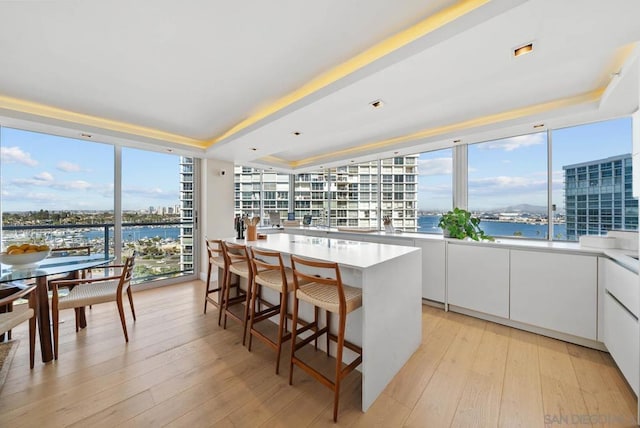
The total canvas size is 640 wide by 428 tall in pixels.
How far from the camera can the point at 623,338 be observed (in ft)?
5.89

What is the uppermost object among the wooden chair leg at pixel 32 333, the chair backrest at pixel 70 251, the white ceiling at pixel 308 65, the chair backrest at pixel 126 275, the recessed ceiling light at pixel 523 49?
the white ceiling at pixel 308 65

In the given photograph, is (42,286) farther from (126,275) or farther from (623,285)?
(623,285)

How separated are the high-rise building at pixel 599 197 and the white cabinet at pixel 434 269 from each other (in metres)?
1.46

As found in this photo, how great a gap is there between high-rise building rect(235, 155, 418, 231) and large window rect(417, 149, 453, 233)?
131 mm

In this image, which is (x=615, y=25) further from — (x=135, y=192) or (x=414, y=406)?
(x=135, y=192)

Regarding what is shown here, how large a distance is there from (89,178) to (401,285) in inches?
182

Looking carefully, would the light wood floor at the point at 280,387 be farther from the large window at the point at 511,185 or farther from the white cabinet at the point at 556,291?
the large window at the point at 511,185

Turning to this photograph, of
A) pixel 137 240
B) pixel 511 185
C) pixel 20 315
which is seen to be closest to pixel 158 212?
pixel 137 240

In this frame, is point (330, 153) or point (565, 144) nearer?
point (565, 144)

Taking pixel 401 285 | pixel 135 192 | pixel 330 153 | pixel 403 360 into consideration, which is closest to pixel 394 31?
pixel 401 285

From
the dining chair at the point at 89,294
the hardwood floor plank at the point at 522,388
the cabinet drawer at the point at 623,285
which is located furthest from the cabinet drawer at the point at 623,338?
the dining chair at the point at 89,294

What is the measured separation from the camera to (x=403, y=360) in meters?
2.06

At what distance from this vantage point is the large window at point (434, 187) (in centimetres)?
381

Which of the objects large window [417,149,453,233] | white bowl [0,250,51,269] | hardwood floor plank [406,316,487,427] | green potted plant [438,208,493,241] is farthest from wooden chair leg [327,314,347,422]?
white bowl [0,250,51,269]
